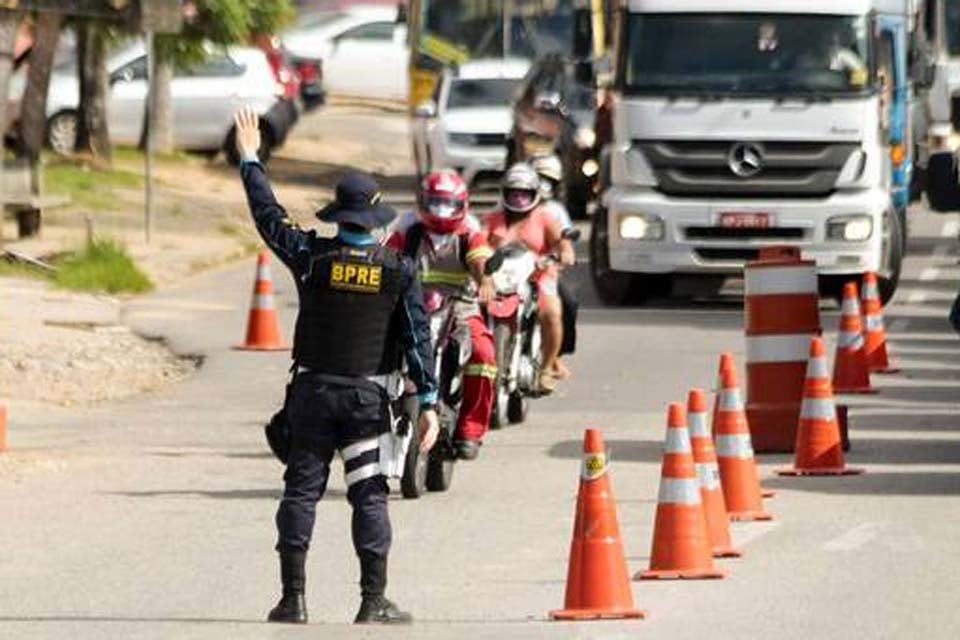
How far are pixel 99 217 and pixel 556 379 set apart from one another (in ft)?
45.2

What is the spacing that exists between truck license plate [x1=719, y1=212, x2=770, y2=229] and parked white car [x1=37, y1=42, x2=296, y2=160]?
18.7 meters

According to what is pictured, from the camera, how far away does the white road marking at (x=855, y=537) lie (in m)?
14.4

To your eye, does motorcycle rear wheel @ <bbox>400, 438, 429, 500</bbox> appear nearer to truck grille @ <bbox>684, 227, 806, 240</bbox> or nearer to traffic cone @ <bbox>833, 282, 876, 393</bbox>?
traffic cone @ <bbox>833, 282, 876, 393</bbox>

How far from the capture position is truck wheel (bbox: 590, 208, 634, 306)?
28016 mm

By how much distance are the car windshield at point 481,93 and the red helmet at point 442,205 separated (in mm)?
24862

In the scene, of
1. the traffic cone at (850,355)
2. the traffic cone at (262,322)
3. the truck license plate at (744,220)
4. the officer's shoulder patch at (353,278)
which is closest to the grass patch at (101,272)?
the traffic cone at (262,322)

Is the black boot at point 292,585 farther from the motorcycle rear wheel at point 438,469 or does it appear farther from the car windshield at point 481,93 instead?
the car windshield at point 481,93

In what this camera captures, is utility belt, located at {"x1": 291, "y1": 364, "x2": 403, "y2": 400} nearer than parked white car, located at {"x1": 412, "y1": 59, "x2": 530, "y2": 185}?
Yes

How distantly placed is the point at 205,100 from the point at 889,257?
20009mm

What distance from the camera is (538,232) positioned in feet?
69.3

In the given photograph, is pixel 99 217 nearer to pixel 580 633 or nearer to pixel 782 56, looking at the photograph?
pixel 782 56

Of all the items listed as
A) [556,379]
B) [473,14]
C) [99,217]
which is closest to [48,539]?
[556,379]

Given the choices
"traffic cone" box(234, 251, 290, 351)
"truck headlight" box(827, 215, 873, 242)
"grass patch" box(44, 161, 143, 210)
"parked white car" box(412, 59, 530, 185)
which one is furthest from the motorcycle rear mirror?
"parked white car" box(412, 59, 530, 185)

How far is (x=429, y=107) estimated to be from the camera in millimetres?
40812
